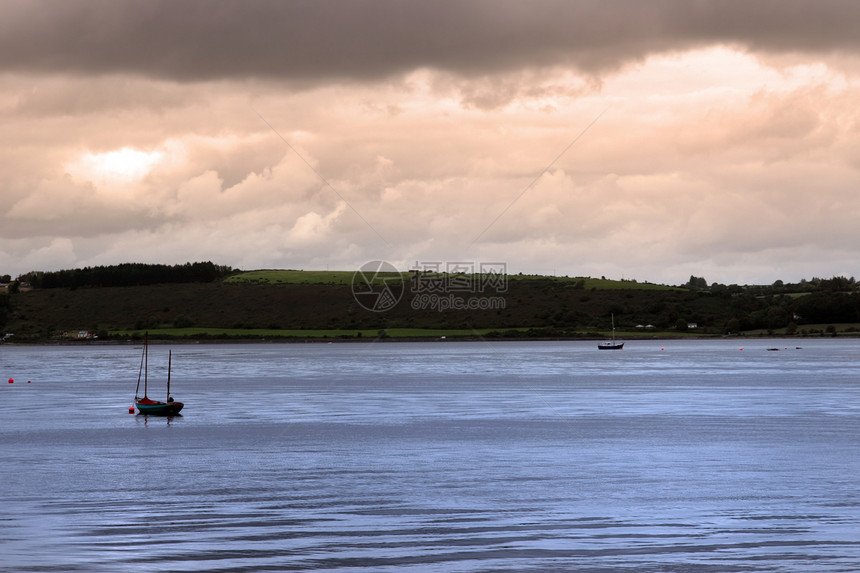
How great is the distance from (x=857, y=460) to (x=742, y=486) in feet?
26.7

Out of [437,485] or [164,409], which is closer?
[437,485]

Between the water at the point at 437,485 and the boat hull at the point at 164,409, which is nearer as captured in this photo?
the water at the point at 437,485

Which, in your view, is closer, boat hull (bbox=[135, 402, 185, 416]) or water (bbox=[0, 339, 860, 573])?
water (bbox=[0, 339, 860, 573])

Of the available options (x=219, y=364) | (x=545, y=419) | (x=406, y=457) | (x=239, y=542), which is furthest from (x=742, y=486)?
(x=219, y=364)

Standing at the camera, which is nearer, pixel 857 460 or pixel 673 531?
pixel 673 531

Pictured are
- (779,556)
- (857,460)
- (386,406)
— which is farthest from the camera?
(386,406)

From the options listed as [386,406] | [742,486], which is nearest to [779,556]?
[742,486]

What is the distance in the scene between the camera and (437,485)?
107ft

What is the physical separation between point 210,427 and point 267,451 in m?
13.1

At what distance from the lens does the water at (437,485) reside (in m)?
22.5

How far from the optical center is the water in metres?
22.5

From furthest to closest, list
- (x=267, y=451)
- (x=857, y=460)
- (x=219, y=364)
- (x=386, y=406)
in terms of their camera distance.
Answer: (x=219, y=364)
(x=386, y=406)
(x=267, y=451)
(x=857, y=460)

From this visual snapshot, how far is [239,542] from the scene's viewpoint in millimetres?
23672

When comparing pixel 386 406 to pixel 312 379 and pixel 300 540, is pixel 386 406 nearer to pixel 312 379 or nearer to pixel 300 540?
pixel 312 379
